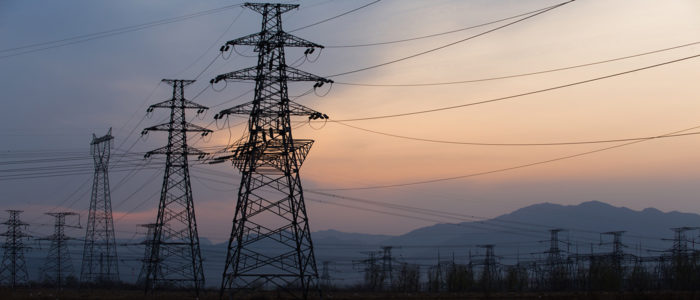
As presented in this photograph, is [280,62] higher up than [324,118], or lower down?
higher up

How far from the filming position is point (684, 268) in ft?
382

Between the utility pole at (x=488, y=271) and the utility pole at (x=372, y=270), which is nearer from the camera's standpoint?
the utility pole at (x=488, y=271)

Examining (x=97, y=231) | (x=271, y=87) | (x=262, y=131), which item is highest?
(x=271, y=87)

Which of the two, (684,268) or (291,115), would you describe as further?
(684,268)

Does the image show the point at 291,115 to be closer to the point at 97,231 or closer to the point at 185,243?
the point at 185,243

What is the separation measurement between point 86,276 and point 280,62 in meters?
59.6

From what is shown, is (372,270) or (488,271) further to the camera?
(372,270)

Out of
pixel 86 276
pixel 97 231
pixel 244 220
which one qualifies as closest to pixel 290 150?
pixel 244 220

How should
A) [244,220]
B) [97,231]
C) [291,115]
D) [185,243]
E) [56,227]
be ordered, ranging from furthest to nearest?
1. [56,227]
2. [97,231]
3. [185,243]
4. [291,115]
5. [244,220]

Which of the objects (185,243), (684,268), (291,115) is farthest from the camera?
(684,268)

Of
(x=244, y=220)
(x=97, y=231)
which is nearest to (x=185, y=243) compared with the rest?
(x=244, y=220)

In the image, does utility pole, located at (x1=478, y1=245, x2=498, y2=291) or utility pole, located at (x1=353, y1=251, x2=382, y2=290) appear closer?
utility pole, located at (x1=478, y1=245, x2=498, y2=291)

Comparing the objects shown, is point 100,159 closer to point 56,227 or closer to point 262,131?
point 56,227

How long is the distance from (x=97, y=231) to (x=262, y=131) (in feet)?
171
